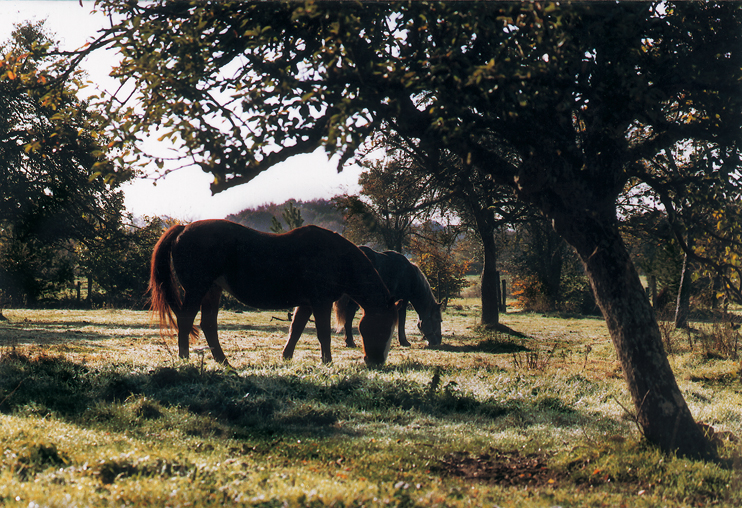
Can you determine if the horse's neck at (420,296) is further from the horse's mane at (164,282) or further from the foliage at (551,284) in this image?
the foliage at (551,284)

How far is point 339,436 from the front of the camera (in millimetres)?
6039

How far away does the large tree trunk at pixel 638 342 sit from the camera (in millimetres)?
5617

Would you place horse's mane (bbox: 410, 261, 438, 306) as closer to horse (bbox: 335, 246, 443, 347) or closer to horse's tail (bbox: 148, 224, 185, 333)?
horse (bbox: 335, 246, 443, 347)

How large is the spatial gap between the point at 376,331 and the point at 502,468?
486 centimetres

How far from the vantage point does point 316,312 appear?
33.0ft

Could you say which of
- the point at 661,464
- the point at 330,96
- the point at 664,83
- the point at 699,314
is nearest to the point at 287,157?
the point at 330,96

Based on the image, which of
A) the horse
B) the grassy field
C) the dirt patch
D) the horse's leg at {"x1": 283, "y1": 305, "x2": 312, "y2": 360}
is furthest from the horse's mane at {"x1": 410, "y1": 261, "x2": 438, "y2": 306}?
the dirt patch

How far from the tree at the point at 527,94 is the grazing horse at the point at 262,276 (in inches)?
145

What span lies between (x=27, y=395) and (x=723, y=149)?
369 inches

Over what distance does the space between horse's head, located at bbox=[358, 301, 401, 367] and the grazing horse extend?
2 cm

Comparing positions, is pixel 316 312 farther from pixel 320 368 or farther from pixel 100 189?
pixel 100 189

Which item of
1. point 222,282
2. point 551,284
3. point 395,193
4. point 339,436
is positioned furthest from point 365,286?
point 551,284

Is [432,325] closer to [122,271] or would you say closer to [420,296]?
[420,296]

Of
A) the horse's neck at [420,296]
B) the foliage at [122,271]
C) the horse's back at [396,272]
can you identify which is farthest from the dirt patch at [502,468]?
the foliage at [122,271]
